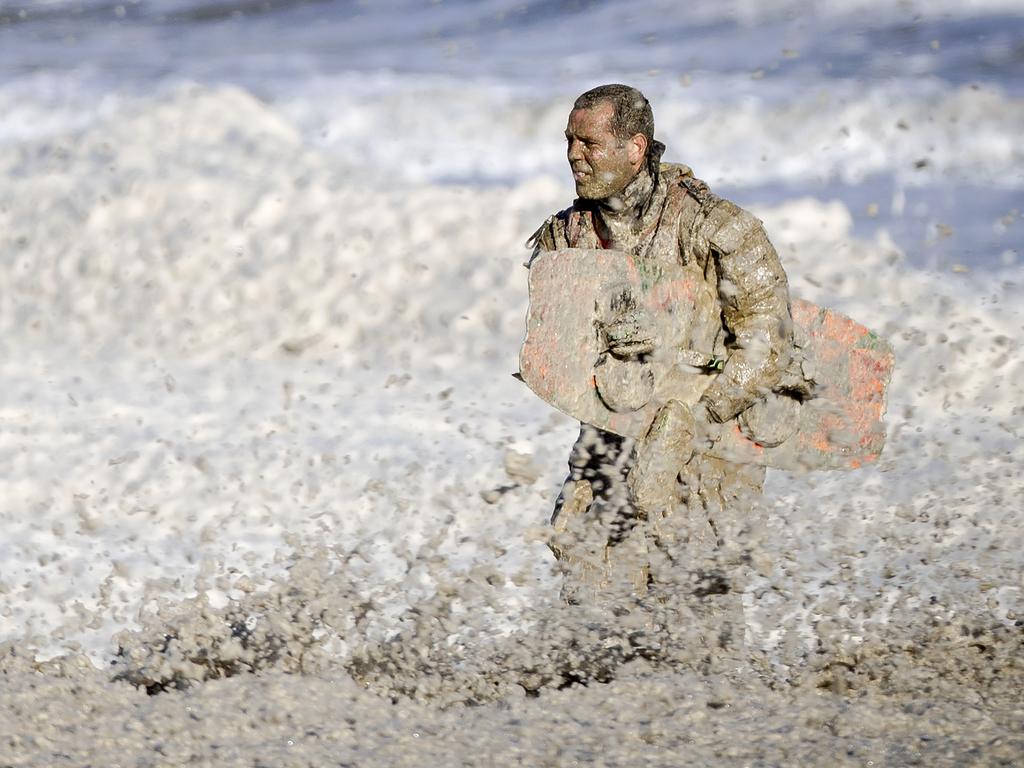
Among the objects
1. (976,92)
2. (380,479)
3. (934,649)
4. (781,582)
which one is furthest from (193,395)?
(976,92)

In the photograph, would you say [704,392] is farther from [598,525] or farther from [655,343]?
[598,525]

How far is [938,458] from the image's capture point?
495 cm

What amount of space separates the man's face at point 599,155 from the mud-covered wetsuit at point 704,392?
2.0 inches

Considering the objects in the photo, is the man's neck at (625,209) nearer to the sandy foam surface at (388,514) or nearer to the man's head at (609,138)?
the man's head at (609,138)

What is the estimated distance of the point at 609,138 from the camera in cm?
324

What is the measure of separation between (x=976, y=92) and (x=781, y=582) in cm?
668

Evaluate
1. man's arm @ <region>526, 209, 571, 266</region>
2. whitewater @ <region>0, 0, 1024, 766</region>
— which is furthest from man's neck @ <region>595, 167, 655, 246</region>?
whitewater @ <region>0, 0, 1024, 766</region>

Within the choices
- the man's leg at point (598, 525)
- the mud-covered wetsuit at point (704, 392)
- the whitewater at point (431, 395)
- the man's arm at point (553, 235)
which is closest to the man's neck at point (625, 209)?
the mud-covered wetsuit at point (704, 392)

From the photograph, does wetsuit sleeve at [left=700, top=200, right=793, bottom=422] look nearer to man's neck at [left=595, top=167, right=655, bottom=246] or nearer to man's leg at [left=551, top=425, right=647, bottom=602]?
man's neck at [left=595, top=167, right=655, bottom=246]

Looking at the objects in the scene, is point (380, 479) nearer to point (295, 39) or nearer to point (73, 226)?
point (73, 226)

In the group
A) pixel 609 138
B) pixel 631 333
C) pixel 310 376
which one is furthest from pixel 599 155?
pixel 310 376

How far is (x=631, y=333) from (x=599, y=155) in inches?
15.8

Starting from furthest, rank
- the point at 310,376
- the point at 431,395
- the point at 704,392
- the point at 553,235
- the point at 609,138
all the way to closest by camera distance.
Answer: the point at 310,376, the point at 431,395, the point at 553,235, the point at 704,392, the point at 609,138

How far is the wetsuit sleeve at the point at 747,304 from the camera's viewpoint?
10.8 ft
